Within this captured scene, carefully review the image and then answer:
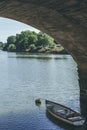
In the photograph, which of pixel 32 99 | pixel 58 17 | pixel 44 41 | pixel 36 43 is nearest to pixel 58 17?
pixel 58 17

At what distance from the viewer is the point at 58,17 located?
21.9 metres

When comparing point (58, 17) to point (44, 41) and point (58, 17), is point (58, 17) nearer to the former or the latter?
point (58, 17)

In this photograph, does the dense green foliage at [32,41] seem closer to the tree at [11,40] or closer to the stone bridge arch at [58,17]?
the tree at [11,40]

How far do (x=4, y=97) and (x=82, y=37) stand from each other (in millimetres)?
20094

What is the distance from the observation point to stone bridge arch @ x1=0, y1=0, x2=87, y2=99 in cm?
1928

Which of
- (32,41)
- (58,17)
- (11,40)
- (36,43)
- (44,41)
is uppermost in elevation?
(58,17)

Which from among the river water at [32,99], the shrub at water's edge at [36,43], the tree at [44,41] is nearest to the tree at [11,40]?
the shrub at water's edge at [36,43]

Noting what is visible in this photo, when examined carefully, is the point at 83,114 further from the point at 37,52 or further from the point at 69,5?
the point at 37,52

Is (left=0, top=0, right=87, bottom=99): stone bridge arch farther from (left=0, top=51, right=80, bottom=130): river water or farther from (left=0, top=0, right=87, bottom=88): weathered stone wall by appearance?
(left=0, top=51, right=80, bottom=130): river water

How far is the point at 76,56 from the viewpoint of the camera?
2969cm

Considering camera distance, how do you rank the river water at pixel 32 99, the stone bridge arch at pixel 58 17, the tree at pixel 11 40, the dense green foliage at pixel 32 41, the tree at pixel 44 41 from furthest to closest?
1. the tree at pixel 11 40
2. the tree at pixel 44 41
3. the dense green foliage at pixel 32 41
4. the river water at pixel 32 99
5. the stone bridge arch at pixel 58 17

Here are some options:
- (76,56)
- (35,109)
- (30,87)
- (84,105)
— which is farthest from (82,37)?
(30,87)

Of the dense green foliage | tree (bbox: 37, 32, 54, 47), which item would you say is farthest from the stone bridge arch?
tree (bbox: 37, 32, 54, 47)

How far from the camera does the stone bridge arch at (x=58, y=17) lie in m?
19.3
